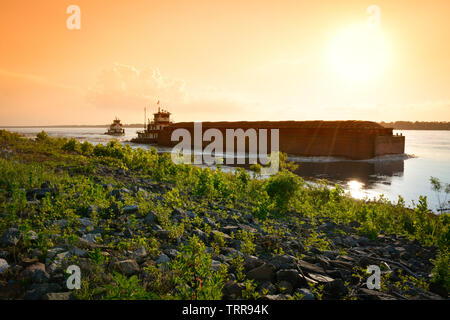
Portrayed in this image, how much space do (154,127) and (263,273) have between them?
5778 centimetres

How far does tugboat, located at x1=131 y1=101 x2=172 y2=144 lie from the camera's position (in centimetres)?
5562

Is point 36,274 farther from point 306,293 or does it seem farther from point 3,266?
point 306,293

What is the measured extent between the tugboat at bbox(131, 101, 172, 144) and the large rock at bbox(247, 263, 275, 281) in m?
52.7

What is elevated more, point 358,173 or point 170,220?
point 170,220

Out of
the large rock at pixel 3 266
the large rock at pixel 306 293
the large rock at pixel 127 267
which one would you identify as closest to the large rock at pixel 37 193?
the large rock at pixel 3 266

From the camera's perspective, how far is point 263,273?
3.23 m

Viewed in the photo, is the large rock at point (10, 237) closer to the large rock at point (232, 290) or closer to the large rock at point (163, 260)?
the large rock at point (163, 260)

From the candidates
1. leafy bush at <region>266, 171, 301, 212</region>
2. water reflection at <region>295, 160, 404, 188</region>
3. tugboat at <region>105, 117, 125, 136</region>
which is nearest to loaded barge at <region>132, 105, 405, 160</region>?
water reflection at <region>295, 160, 404, 188</region>

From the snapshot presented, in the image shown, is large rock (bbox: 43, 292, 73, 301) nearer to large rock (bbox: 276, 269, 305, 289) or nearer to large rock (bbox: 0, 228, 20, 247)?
large rock (bbox: 0, 228, 20, 247)

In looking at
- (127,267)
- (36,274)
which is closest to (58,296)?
(36,274)

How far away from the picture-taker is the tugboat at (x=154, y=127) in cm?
5562

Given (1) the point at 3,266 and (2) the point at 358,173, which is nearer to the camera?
(1) the point at 3,266
